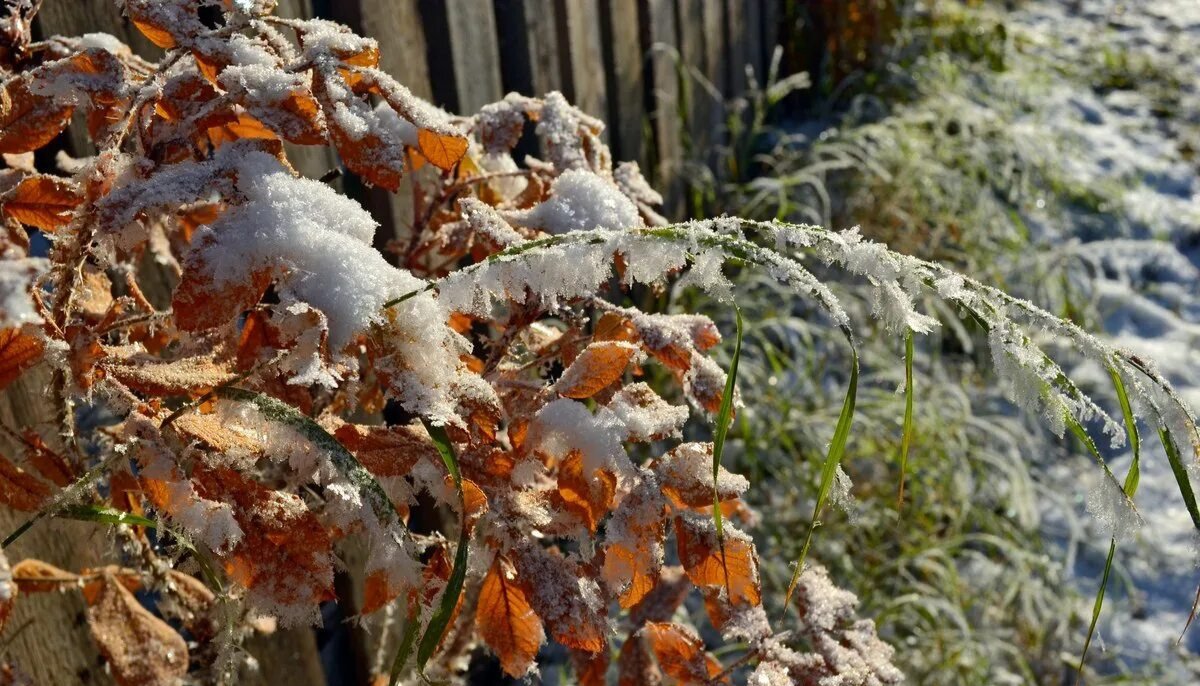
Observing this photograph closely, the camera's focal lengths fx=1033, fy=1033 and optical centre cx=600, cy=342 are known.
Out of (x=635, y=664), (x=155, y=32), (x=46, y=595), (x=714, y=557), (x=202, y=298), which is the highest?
(x=155, y=32)

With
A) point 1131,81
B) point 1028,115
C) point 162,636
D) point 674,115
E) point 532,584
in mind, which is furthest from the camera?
point 1131,81

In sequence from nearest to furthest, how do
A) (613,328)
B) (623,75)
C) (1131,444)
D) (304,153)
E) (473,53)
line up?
(1131,444)
(613,328)
(304,153)
(473,53)
(623,75)

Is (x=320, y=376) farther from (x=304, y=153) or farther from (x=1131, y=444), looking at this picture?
(x=304, y=153)

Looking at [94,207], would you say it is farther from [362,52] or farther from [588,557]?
[588,557]

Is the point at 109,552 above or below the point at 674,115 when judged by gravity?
above

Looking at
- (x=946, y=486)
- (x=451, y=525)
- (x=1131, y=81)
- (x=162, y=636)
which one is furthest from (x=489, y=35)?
(x=1131, y=81)

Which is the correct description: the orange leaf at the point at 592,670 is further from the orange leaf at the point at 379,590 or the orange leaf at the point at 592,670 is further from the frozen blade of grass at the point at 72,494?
the frozen blade of grass at the point at 72,494

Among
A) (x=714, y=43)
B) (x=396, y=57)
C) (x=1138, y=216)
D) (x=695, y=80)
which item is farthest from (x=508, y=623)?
(x=1138, y=216)

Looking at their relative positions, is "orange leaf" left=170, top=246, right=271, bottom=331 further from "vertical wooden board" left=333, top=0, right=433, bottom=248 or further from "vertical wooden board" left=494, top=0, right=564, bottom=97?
"vertical wooden board" left=494, top=0, right=564, bottom=97
